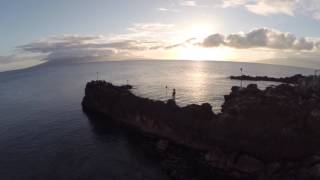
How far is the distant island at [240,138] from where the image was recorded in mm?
71062

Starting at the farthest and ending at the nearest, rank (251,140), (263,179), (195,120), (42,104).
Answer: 1. (42,104)
2. (195,120)
3. (251,140)
4. (263,179)

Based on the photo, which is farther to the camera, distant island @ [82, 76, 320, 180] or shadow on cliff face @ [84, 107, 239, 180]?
shadow on cliff face @ [84, 107, 239, 180]

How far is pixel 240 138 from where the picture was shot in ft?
260

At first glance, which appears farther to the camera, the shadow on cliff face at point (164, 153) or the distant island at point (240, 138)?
the shadow on cliff face at point (164, 153)

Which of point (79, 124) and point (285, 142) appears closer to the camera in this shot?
Result: point (285, 142)

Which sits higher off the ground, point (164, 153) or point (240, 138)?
point (240, 138)

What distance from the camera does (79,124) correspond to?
115m

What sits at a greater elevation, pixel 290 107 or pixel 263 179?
pixel 290 107

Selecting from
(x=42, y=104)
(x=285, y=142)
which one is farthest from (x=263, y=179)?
(x=42, y=104)

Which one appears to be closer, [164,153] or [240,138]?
[240,138]

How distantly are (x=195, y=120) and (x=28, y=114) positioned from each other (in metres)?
72.9

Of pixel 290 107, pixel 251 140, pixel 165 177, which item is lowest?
pixel 165 177

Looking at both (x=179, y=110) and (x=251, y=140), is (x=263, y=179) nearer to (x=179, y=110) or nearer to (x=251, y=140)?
(x=251, y=140)

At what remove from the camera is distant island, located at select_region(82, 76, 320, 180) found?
71.1 meters
